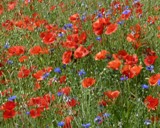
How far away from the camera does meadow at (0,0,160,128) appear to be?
2100mm

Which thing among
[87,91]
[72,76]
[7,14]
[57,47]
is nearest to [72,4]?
[7,14]

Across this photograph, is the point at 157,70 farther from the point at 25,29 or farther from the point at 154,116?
the point at 25,29

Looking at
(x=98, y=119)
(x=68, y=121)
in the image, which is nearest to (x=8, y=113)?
(x=68, y=121)

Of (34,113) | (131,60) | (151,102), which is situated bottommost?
(151,102)

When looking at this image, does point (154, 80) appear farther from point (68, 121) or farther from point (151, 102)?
point (68, 121)

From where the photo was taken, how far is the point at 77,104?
2258 mm

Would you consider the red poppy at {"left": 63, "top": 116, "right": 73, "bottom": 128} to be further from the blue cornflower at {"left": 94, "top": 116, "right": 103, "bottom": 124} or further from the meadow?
the blue cornflower at {"left": 94, "top": 116, "right": 103, "bottom": 124}

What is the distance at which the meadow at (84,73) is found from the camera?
2100 millimetres

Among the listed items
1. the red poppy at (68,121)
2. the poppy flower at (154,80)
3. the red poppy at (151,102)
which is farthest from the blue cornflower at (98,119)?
the poppy flower at (154,80)

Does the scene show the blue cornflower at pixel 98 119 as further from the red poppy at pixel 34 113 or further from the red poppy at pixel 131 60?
the red poppy at pixel 131 60

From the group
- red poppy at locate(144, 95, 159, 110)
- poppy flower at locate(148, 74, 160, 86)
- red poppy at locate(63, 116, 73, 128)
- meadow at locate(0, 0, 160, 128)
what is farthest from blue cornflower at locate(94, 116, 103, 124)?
poppy flower at locate(148, 74, 160, 86)

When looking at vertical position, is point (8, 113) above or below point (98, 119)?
above

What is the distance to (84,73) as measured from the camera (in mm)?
2564

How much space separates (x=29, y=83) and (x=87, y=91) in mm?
597
